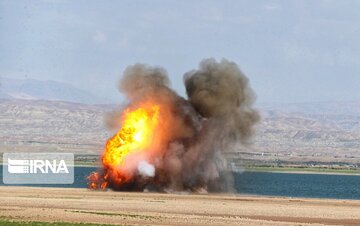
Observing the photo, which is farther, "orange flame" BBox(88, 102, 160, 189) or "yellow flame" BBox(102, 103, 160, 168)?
"yellow flame" BBox(102, 103, 160, 168)

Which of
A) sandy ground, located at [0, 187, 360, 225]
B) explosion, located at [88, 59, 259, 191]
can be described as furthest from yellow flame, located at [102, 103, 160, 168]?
sandy ground, located at [0, 187, 360, 225]

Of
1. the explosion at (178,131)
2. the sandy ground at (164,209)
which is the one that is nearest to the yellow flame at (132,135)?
the explosion at (178,131)

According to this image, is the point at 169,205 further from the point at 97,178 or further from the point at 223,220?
the point at 97,178

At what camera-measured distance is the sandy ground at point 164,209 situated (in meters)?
85.7

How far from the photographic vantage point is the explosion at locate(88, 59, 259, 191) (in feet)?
436

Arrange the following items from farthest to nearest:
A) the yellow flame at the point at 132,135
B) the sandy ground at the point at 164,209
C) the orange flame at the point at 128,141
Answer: the yellow flame at the point at 132,135
the orange flame at the point at 128,141
the sandy ground at the point at 164,209

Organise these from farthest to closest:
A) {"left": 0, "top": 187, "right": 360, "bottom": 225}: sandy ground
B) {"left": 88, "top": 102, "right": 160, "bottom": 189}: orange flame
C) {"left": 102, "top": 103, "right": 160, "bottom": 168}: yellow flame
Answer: {"left": 102, "top": 103, "right": 160, "bottom": 168}: yellow flame, {"left": 88, "top": 102, "right": 160, "bottom": 189}: orange flame, {"left": 0, "top": 187, "right": 360, "bottom": 225}: sandy ground

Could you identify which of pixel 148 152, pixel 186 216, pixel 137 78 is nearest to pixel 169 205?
pixel 186 216

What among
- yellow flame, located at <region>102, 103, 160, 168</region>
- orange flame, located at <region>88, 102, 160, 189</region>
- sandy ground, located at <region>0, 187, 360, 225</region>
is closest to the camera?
sandy ground, located at <region>0, 187, 360, 225</region>

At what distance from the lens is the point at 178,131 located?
447 ft

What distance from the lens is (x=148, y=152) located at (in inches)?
5231

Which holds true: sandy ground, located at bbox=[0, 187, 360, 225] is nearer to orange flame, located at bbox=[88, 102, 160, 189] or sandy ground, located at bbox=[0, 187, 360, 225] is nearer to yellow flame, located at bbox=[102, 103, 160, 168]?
orange flame, located at bbox=[88, 102, 160, 189]

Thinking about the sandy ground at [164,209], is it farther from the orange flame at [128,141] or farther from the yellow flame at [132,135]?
the yellow flame at [132,135]

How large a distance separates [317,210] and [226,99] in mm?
35363
